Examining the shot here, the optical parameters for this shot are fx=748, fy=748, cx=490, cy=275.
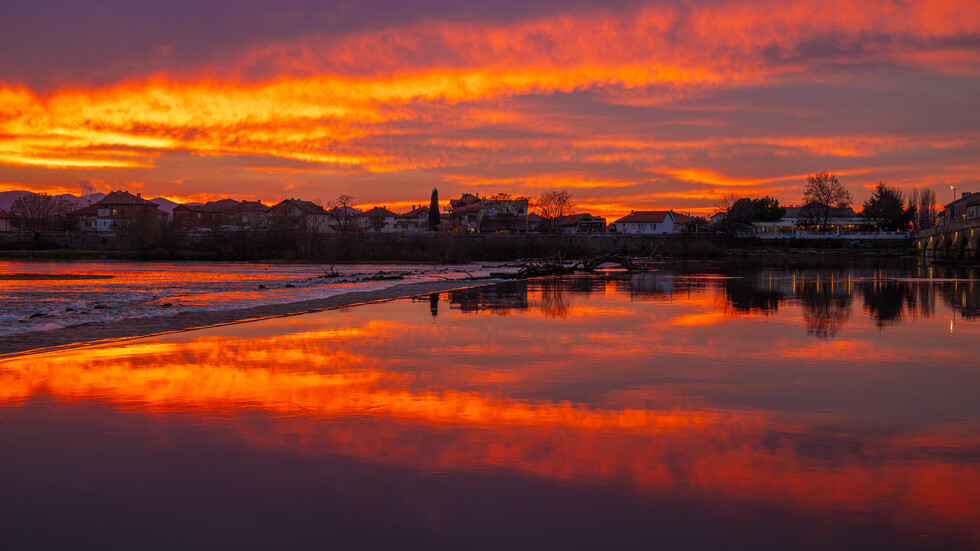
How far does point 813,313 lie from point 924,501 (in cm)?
1980

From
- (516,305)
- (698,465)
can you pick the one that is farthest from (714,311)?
(698,465)

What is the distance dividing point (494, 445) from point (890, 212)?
180252 mm

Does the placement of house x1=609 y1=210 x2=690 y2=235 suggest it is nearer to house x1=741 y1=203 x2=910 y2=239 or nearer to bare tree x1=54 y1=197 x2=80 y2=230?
house x1=741 y1=203 x2=910 y2=239

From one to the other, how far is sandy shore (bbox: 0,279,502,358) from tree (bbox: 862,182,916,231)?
532 ft

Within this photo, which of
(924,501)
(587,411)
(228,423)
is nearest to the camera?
(924,501)

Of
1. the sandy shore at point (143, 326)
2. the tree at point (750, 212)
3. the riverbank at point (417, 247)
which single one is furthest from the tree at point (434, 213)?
the sandy shore at point (143, 326)

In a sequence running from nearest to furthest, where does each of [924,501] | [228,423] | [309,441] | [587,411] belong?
[924,501]
[309,441]
[228,423]
[587,411]

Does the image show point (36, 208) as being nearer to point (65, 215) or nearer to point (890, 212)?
point (65, 215)

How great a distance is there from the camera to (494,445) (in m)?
8.51

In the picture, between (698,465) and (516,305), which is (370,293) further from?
(698,465)

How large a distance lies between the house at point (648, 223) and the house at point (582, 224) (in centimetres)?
1070

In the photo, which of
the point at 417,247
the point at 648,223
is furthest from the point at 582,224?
the point at 417,247

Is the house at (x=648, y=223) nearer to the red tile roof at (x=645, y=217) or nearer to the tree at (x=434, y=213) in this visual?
the red tile roof at (x=645, y=217)

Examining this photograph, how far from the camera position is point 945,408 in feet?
34.8
